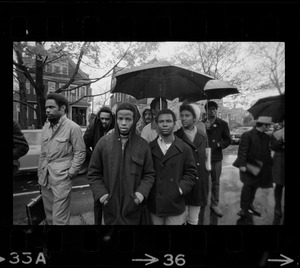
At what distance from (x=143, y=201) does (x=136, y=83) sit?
5.25 ft

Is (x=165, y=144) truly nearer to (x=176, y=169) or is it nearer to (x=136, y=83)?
(x=176, y=169)

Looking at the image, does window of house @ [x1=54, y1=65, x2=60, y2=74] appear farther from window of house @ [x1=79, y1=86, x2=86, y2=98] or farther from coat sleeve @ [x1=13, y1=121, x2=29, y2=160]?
coat sleeve @ [x1=13, y1=121, x2=29, y2=160]

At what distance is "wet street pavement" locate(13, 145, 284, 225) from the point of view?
333 centimetres

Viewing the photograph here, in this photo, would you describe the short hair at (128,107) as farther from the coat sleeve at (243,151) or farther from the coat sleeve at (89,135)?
the coat sleeve at (243,151)

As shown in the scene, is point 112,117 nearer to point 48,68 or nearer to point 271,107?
point 48,68

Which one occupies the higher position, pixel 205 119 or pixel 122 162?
pixel 205 119

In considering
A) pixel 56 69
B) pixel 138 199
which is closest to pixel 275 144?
pixel 138 199

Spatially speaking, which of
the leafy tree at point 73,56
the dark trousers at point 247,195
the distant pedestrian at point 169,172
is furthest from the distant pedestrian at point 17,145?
the dark trousers at point 247,195
